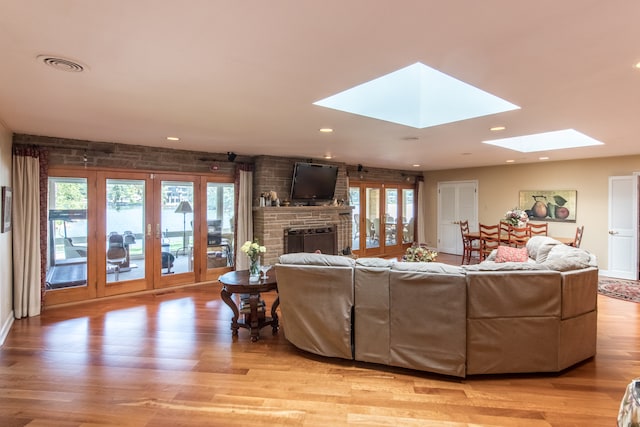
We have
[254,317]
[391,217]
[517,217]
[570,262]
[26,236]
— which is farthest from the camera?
[391,217]

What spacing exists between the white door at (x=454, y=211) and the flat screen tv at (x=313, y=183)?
152 inches

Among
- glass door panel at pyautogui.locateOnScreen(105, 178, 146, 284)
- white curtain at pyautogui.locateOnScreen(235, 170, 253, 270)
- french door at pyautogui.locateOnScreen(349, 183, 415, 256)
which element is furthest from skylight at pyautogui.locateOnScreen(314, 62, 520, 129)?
french door at pyautogui.locateOnScreen(349, 183, 415, 256)

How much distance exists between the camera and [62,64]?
6.88 feet

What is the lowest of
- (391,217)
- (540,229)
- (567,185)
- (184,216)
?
(540,229)

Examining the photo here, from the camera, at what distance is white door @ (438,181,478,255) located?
8.79 metres

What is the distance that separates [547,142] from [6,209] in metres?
7.78

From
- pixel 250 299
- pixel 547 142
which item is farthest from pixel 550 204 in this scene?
pixel 250 299

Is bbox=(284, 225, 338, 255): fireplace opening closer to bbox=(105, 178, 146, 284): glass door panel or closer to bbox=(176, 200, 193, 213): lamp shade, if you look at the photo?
bbox=(176, 200, 193, 213): lamp shade

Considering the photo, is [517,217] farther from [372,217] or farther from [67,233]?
[67,233]

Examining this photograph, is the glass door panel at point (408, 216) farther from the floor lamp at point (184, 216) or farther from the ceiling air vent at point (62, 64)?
the ceiling air vent at point (62, 64)

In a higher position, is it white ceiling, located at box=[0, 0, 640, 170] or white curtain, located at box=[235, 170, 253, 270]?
white ceiling, located at box=[0, 0, 640, 170]

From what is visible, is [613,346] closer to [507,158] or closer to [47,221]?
[507,158]

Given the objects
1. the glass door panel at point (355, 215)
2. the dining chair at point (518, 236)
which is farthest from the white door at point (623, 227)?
the glass door panel at point (355, 215)

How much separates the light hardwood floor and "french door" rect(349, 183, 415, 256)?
16.2ft
